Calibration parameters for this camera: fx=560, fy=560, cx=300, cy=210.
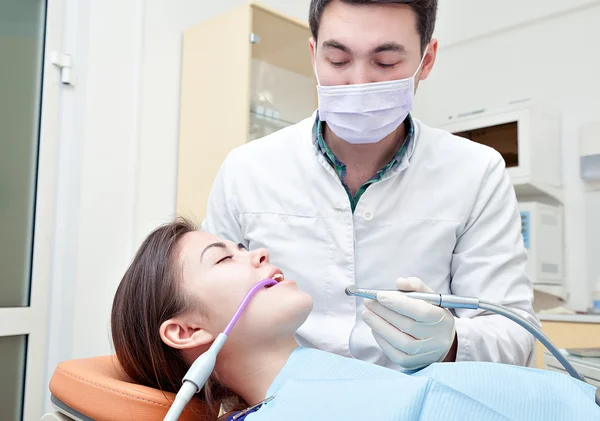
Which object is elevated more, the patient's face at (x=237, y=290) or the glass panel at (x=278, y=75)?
the glass panel at (x=278, y=75)

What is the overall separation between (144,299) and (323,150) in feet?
2.09

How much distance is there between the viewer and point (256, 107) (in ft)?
9.77

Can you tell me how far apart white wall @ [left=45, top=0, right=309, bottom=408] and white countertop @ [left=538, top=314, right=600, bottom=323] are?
2.03m

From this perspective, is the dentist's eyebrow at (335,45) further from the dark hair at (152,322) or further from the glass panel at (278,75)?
the glass panel at (278,75)

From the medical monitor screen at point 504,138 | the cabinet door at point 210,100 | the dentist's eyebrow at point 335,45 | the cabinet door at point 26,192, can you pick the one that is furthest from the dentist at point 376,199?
the medical monitor screen at point 504,138

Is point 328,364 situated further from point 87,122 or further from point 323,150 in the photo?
point 87,122

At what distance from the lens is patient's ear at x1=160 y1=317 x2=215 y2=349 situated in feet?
4.08

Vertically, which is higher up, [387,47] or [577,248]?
[387,47]

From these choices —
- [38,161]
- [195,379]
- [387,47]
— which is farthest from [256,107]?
[195,379]

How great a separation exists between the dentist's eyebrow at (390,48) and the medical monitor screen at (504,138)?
6.99ft

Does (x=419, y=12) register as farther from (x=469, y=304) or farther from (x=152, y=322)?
(x=152, y=322)

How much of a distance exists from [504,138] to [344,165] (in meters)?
2.13

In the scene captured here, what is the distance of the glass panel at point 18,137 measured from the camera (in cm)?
253

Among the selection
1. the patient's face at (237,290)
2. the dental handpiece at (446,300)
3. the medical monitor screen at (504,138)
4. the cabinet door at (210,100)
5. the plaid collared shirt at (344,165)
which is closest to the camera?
the dental handpiece at (446,300)
